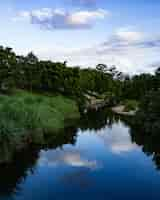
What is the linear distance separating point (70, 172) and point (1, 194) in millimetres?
5855

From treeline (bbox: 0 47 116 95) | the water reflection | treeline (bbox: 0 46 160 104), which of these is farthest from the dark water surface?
treeline (bbox: 0 47 116 95)

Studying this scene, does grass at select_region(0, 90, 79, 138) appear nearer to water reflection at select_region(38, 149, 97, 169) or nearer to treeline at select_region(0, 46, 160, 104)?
water reflection at select_region(38, 149, 97, 169)

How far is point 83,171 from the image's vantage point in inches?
928

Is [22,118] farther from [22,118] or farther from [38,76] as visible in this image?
[38,76]

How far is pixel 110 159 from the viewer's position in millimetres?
27125

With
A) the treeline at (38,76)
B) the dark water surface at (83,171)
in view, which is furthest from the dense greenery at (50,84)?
the dark water surface at (83,171)

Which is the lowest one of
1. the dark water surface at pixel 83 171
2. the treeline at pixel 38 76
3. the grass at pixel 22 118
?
the dark water surface at pixel 83 171

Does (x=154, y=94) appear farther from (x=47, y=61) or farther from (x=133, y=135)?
(x=47, y=61)

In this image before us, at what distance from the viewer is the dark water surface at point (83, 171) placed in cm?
1909

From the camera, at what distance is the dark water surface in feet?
62.6

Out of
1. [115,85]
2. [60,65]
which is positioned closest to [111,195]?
[60,65]

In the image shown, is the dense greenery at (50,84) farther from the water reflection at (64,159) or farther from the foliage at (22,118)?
the water reflection at (64,159)

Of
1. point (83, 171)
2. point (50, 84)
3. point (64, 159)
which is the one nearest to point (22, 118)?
point (64, 159)

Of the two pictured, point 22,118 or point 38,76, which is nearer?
point 22,118
